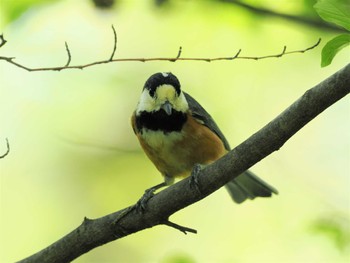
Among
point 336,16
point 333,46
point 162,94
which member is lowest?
point 162,94

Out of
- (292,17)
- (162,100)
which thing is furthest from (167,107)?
(292,17)

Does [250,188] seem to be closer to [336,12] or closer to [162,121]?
[162,121]

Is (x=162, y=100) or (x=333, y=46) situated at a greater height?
(x=333, y=46)

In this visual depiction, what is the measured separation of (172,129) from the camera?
16.6 feet

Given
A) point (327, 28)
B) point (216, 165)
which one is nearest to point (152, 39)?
point (327, 28)

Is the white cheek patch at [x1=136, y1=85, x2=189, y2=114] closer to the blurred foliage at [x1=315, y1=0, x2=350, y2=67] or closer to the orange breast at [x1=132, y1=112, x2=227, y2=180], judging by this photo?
the orange breast at [x1=132, y1=112, x2=227, y2=180]

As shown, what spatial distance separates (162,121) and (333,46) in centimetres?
232

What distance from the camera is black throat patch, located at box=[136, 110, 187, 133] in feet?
16.4

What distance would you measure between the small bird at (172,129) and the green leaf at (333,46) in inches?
83.2

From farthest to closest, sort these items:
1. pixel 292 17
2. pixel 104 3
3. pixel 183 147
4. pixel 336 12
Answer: pixel 104 3 < pixel 292 17 < pixel 183 147 < pixel 336 12

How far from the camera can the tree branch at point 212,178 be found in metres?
3.10

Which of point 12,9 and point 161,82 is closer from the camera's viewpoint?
point 161,82

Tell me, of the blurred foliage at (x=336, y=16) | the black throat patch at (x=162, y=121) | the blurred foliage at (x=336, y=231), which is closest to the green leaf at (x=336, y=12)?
the blurred foliage at (x=336, y=16)

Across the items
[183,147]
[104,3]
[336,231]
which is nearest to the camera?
[183,147]
